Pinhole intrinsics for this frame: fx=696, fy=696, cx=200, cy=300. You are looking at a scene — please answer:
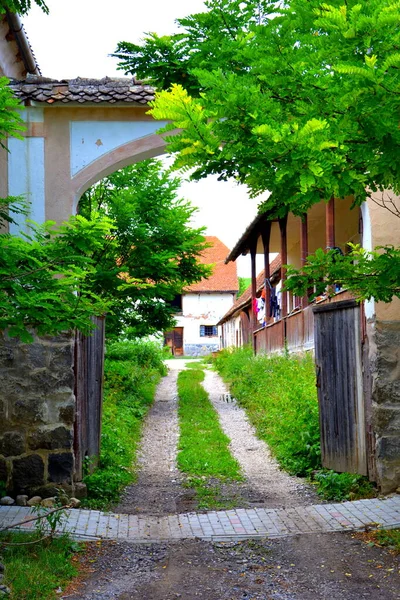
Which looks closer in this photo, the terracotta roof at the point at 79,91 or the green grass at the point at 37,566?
the green grass at the point at 37,566

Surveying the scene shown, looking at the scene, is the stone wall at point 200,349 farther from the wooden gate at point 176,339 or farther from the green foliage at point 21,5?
the green foliage at point 21,5

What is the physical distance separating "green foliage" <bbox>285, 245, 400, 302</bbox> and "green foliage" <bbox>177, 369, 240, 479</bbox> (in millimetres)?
4042

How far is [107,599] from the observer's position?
4887 mm

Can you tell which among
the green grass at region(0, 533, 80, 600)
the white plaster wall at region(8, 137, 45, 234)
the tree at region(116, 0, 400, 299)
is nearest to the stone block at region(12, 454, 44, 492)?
the green grass at region(0, 533, 80, 600)

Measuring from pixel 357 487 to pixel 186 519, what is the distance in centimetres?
207

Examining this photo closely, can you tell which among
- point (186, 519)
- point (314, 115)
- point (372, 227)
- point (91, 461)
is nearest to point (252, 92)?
point (314, 115)

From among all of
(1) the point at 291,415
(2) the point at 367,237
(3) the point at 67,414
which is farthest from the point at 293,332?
(3) the point at 67,414

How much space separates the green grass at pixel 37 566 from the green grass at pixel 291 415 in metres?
3.40

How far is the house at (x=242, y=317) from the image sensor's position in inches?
938

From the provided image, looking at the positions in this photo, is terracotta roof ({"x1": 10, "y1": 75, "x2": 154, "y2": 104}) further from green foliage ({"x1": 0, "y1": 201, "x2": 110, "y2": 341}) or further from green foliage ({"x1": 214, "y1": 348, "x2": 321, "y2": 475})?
green foliage ({"x1": 214, "y1": 348, "x2": 321, "y2": 475})

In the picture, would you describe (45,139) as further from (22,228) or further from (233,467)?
(233,467)

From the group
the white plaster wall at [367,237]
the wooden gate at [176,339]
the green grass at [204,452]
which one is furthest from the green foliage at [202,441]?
the wooden gate at [176,339]

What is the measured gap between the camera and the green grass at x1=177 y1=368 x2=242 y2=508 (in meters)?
8.61

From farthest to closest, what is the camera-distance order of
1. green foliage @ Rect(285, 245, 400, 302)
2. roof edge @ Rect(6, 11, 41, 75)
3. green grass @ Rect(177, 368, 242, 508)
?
roof edge @ Rect(6, 11, 41, 75) → green grass @ Rect(177, 368, 242, 508) → green foliage @ Rect(285, 245, 400, 302)
